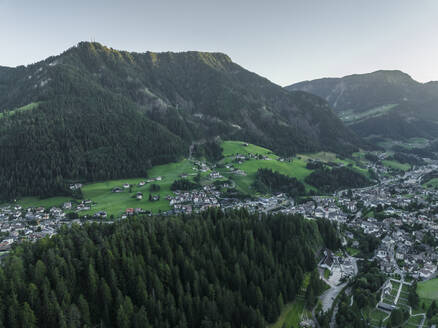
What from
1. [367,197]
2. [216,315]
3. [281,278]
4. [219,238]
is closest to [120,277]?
[216,315]

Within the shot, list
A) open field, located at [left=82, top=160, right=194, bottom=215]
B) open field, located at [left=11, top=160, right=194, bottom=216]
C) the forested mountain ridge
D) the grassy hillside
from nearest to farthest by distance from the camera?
the forested mountain ridge < open field, located at [left=11, top=160, right=194, bottom=216] < open field, located at [left=82, top=160, right=194, bottom=215] < the grassy hillside

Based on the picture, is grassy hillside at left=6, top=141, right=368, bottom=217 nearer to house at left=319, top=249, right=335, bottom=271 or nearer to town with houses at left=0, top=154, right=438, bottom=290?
town with houses at left=0, top=154, right=438, bottom=290

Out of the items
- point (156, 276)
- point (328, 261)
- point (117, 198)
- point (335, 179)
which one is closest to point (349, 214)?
point (328, 261)

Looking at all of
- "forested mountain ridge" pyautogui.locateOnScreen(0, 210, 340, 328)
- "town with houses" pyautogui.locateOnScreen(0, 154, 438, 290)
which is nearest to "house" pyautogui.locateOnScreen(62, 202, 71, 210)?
"town with houses" pyautogui.locateOnScreen(0, 154, 438, 290)

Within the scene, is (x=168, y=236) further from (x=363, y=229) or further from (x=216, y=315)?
(x=363, y=229)

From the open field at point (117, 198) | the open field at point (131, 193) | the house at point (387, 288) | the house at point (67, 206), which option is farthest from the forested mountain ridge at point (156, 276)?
the house at point (67, 206)

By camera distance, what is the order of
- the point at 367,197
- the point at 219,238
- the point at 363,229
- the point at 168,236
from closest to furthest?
the point at 168,236 < the point at 219,238 < the point at 363,229 < the point at 367,197

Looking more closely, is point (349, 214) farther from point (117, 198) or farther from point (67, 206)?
point (67, 206)

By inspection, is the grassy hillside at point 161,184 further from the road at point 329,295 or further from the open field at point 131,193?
the road at point 329,295
